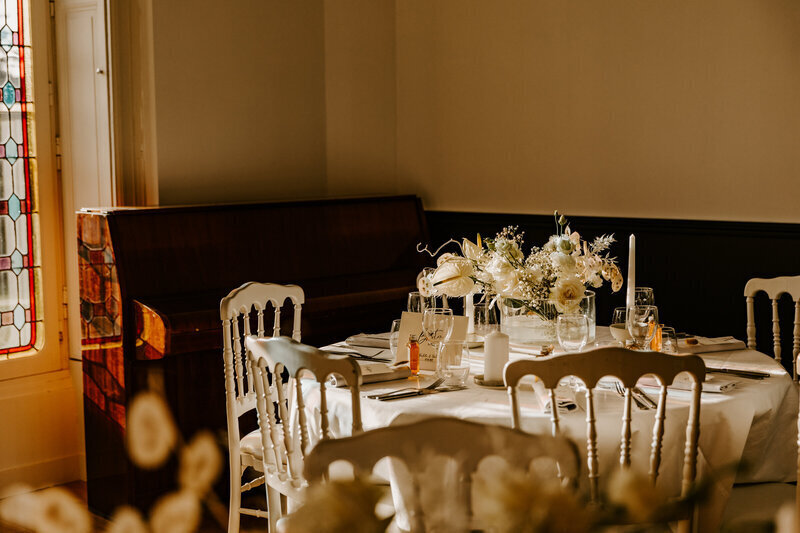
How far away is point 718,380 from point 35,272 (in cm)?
310

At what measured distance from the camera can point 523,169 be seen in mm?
4879

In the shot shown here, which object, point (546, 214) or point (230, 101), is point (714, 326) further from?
point (230, 101)

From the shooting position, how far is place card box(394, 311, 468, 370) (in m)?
2.64

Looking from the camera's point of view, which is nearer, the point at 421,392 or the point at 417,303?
the point at 421,392

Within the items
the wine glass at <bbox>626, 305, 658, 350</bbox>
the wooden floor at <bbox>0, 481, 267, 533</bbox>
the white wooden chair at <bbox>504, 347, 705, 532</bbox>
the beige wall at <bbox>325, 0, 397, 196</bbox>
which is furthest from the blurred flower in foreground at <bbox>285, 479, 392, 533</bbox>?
the beige wall at <bbox>325, 0, 397, 196</bbox>

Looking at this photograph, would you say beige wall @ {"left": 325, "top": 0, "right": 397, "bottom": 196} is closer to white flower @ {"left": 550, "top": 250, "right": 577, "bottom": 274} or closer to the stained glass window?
the stained glass window

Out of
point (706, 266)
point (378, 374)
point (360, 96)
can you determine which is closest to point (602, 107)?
point (706, 266)

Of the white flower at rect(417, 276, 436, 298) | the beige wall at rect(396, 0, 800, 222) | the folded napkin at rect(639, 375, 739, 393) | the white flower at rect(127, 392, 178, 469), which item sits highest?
the beige wall at rect(396, 0, 800, 222)

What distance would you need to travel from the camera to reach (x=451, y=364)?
2500 millimetres

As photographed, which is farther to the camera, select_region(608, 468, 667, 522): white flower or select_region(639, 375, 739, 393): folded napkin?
select_region(639, 375, 739, 393): folded napkin

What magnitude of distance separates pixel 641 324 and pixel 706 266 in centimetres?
180

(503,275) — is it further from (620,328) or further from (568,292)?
(620,328)

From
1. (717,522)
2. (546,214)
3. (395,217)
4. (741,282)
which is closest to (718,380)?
(717,522)

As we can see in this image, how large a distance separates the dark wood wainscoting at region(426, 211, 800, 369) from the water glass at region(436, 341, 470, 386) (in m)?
2.09
